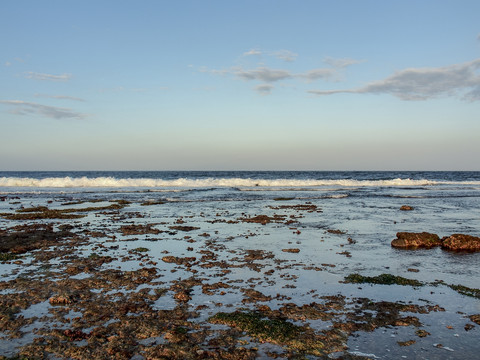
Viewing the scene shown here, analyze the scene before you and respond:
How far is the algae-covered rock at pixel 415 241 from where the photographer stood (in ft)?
53.4

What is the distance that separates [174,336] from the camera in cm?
734

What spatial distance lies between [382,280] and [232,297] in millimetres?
4927

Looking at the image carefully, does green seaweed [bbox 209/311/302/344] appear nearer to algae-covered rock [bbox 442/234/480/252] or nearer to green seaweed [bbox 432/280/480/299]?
green seaweed [bbox 432/280/480/299]

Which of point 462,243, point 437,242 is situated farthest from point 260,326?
point 437,242

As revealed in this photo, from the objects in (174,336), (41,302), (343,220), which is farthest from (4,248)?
(343,220)

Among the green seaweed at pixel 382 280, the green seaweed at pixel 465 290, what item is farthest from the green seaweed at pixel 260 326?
the green seaweed at pixel 465 290

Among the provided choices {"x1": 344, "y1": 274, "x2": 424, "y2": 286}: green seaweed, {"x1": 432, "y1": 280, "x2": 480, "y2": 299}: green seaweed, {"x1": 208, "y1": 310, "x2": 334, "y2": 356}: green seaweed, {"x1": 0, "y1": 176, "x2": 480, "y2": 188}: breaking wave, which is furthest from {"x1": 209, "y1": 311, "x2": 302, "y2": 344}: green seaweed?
{"x1": 0, "y1": 176, "x2": 480, "y2": 188}: breaking wave

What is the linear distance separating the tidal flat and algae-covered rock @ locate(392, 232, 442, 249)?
588 mm

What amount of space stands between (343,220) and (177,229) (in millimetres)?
11563

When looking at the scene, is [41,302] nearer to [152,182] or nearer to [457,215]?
[457,215]

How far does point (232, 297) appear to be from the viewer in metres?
9.62

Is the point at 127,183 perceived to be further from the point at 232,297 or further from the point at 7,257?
the point at 232,297

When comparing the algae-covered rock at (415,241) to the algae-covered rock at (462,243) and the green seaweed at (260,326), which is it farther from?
the green seaweed at (260,326)

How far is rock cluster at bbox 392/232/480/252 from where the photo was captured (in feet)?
51.2
